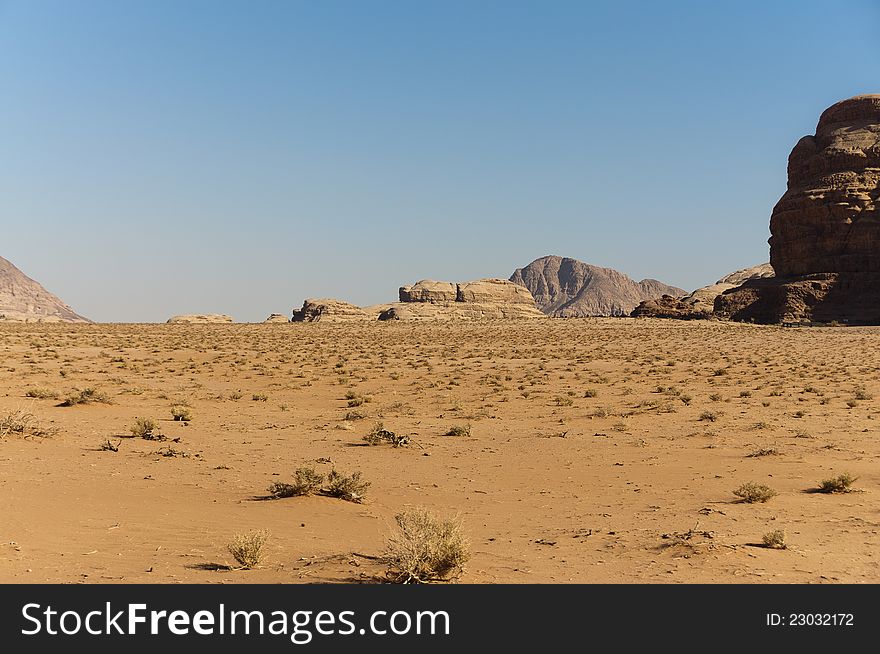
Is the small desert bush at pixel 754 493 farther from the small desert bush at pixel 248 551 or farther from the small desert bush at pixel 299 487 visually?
the small desert bush at pixel 248 551

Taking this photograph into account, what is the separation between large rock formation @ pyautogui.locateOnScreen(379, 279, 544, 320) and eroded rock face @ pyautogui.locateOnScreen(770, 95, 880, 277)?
177ft

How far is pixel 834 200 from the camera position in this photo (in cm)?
8125

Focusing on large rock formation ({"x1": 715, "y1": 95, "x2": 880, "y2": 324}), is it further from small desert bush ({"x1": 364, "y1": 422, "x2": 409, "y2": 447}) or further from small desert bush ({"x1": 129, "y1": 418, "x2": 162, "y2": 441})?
small desert bush ({"x1": 129, "y1": 418, "x2": 162, "y2": 441})

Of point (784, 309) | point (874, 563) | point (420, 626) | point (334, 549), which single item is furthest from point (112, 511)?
point (784, 309)

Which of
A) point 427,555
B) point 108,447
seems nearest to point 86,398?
point 108,447

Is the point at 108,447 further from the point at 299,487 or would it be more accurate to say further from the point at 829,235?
the point at 829,235

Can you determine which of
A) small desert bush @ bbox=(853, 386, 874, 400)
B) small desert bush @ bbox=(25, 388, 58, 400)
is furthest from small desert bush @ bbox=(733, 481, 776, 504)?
Answer: small desert bush @ bbox=(25, 388, 58, 400)

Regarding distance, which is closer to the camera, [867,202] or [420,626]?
[420,626]

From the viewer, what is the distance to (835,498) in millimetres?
10047

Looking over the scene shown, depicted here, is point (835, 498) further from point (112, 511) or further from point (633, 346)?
point (633, 346)

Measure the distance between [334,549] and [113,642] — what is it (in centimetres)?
305

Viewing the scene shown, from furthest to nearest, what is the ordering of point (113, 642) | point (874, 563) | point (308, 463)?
1. point (308, 463)
2. point (874, 563)
3. point (113, 642)

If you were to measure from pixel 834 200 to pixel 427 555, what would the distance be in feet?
290

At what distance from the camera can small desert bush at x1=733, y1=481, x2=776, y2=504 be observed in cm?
977
